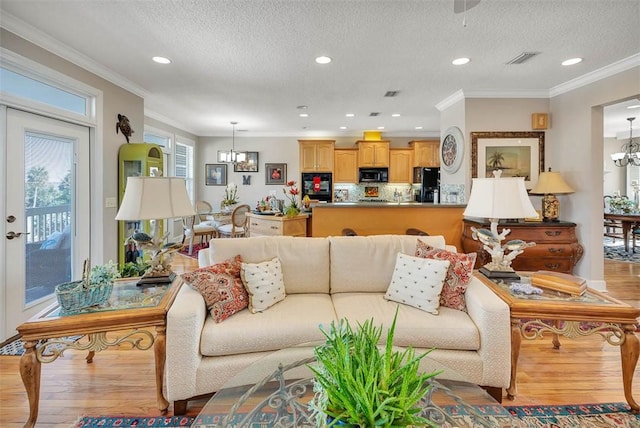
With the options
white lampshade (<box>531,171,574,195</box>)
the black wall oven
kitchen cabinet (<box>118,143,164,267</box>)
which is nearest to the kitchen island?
white lampshade (<box>531,171,574,195</box>)

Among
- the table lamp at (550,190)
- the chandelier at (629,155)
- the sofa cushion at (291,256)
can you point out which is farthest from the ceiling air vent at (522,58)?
the chandelier at (629,155)

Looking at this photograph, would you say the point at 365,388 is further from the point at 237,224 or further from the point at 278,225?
the point at 237,224

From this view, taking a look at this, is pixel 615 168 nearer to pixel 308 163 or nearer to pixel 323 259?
pixel 308 163

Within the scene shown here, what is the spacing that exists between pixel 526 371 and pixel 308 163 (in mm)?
5920

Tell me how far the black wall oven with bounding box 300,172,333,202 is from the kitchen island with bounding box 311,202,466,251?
10.6ft

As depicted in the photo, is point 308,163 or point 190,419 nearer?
point 190,419

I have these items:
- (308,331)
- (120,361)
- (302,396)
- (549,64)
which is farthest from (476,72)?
(120,361)

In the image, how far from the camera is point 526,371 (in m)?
2.29

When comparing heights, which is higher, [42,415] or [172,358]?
[172,358]

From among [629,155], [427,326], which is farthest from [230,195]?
[629,155]

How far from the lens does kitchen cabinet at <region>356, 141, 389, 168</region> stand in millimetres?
7391

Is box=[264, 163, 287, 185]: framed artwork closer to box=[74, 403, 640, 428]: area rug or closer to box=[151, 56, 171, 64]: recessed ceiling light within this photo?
box=[151, 56, 171, 64]: recessed ceiling light

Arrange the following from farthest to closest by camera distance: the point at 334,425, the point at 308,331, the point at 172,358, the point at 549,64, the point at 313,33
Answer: the point at 549,64 < the point at 313,33 < the point at 308,331 < the point at 172,358 < the point at 334,425

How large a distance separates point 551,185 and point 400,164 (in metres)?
3.63
